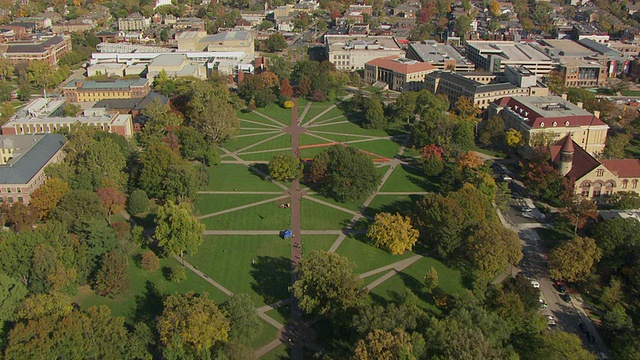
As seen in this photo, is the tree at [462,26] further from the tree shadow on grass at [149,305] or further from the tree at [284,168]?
the tree shadow on grass at [149,305]

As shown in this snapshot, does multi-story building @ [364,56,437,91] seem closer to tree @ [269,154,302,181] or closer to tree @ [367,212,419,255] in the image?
tree @ [269,154,302,181]

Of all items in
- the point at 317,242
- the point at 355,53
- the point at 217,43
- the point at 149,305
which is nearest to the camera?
the point at 149,305

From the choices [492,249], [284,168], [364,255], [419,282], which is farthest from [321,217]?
[492,249]

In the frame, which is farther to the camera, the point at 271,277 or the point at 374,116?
the point at 374,116

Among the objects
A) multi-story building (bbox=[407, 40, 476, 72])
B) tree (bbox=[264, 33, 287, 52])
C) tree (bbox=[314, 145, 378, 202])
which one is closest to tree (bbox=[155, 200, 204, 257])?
tree (bbox=[314, 145, 378, 202])

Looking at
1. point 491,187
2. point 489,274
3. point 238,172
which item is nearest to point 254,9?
point 238,172

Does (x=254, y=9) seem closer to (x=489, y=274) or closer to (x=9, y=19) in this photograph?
(x=9, y=19)

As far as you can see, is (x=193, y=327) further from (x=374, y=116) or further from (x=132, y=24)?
(x=132, y=24)
